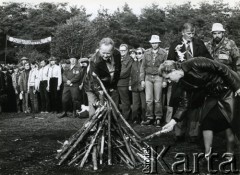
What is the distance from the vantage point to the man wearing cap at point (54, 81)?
14570 mm

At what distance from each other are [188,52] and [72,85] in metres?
6.07

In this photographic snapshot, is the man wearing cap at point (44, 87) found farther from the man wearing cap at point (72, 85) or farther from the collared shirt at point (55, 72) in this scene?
the man wearing cap at point (72, 85)

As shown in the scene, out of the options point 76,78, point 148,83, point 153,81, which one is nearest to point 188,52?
point 153,81

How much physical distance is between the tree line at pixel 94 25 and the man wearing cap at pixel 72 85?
110 feet

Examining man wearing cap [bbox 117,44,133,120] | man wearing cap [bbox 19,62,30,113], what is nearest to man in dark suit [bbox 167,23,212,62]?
man wearing cap [bbox 117,44,133,120]

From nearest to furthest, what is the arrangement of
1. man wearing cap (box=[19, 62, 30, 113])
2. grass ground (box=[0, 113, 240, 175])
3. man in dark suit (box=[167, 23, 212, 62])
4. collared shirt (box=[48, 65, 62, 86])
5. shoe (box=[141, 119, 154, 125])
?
1. grass ground (box=[0, 113, 240, 175])
2. man in dark suit (box=[167, 23, 212, 62])
3. shoe (box=[141, 119, 154, 125])
4. collared shirt (box=[48, 65, 62, 86])
5. man wearing cap (box=[19, 62, 30, 113])

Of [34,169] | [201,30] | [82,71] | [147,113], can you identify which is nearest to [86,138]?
[34,169]

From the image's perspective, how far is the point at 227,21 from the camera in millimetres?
49625

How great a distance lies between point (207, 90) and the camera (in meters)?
5.72

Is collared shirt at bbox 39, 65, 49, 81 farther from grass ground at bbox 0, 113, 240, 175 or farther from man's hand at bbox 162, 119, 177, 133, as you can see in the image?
man's hand at bbox 162, 119, 177, 133

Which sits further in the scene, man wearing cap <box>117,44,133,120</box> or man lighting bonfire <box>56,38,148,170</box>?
man wearing cap <box>117,44,133,120</box>

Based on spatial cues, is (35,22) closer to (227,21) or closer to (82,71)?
(227,21)

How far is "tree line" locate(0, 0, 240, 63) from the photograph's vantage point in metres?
52.0

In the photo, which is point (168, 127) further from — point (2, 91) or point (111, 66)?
point (2, 91)
